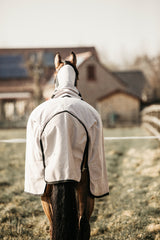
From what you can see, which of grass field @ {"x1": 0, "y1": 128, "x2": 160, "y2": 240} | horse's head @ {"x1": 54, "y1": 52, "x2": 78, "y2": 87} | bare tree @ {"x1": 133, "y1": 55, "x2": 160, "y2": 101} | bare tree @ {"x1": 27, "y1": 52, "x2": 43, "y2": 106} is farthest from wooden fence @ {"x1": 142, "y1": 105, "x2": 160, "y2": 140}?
bare tree @ {"x1": 133, "y1": 55, "x2": 160, "y2": 101}

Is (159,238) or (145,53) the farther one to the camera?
(145,53)

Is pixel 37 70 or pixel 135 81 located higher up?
pixel 135 81

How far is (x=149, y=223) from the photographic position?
11.1 feet

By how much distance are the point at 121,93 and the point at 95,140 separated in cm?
1689

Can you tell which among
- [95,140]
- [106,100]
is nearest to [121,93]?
[106,100]

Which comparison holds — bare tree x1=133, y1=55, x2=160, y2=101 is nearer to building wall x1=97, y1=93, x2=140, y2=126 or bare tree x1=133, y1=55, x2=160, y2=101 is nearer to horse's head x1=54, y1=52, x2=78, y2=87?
building wall x1=97, y1=93, x2=140, y2=126

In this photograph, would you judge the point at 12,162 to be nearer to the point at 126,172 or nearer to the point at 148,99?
the point at 126,172

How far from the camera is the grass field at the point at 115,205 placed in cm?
325

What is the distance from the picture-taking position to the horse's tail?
214cm

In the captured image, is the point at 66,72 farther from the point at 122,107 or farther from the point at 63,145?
the point at 122,107

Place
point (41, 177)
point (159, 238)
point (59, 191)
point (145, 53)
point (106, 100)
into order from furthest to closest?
point (145, 53) → point (106, 100) → point (159, 238) → point (41, 177) → point (59, 191)

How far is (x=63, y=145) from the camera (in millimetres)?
2195

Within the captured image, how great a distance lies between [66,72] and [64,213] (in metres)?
1.28

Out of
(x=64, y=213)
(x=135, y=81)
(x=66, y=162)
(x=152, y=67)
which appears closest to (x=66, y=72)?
(x=66, y=162)
